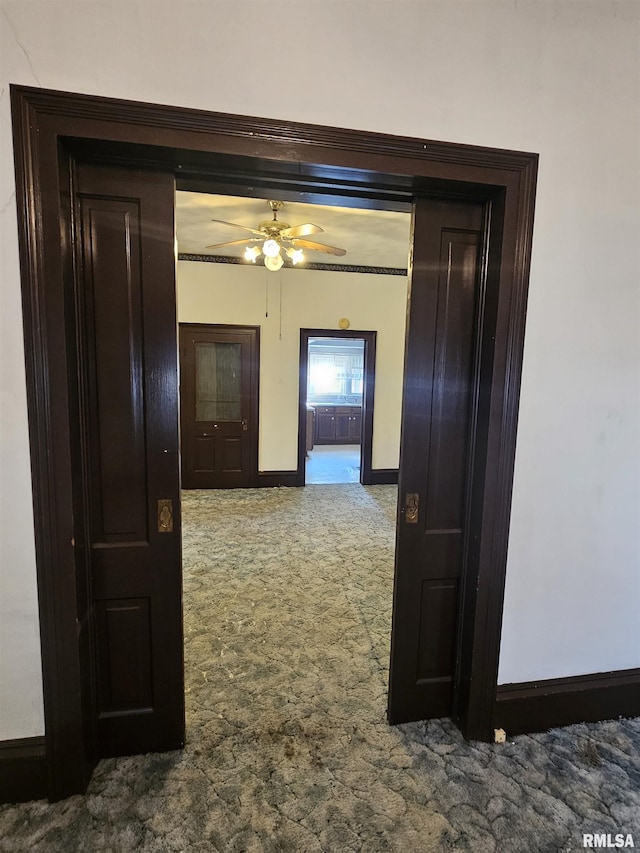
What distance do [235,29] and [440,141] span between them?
0.76m

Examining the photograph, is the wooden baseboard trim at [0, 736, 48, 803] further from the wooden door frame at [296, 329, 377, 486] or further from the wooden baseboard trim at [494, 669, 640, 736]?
the wooden door frame at [296, 329, 377, 486]

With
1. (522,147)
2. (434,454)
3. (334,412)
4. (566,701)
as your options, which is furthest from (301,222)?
(334,412)

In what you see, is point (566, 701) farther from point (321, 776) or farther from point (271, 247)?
point (271, 247)

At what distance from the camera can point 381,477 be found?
20.9ft

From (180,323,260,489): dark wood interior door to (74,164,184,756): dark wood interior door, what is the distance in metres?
4.12

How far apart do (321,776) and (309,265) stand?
210 inches

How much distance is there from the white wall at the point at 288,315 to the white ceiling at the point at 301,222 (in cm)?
35

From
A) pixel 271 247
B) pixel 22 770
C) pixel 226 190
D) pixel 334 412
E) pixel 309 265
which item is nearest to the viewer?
pixel 22 770

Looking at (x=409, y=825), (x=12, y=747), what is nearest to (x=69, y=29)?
(x=12, y=747)

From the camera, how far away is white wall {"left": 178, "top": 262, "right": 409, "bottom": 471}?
5.62m

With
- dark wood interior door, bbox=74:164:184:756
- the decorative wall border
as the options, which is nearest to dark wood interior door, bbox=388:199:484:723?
dark wood interior door, bbox=74:164:184:756

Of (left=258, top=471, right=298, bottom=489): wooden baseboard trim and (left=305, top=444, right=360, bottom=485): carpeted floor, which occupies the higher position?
(left=258, top=471, right=298, bottom=489): wooden baseboard trim

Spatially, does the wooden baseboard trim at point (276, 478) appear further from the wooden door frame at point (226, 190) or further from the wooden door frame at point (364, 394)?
the wooden door frame at point (226, 190)

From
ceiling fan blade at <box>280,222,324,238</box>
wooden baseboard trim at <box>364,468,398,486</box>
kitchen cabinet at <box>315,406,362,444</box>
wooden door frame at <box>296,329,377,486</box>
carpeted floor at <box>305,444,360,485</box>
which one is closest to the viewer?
ceiling fan blade at <box>280,222,324,238</box>
